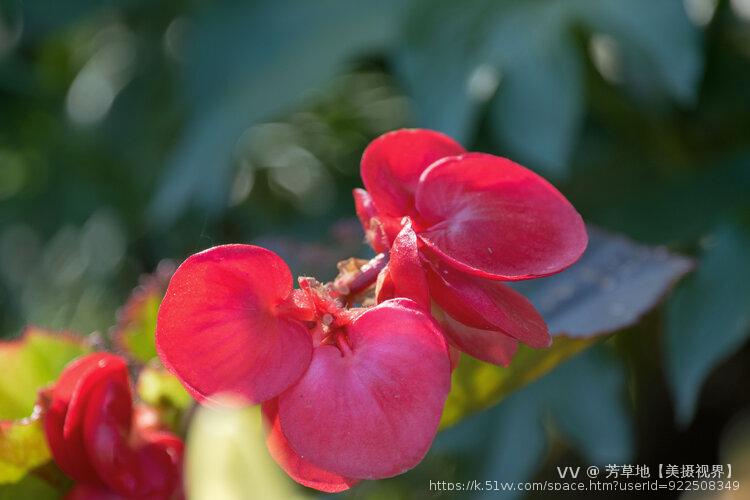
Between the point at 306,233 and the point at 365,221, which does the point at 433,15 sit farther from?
the point at 365,221

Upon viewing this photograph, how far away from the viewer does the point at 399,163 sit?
290mm

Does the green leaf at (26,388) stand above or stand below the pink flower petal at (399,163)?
below

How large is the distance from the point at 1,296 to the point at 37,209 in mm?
114

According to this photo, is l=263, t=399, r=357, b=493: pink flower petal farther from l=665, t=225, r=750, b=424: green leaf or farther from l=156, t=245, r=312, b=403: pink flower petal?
l=665, t=225, r=750, b=424: green leaf

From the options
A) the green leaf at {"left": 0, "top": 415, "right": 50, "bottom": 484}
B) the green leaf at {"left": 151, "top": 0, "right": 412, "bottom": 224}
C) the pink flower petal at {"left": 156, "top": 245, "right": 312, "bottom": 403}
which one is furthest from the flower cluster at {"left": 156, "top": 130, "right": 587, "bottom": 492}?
the green leaf at {"left": 151, "top": 0, "right": 412, "bottom": 224}

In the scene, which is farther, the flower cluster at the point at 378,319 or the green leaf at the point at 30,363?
the green leaf at the point at 30,363

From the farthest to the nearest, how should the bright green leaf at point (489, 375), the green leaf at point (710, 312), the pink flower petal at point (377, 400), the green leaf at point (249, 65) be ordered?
the green leaf at point (249, 65), the green leaf at point (710, 312), the bright green leaf at point (489, 375), the pink flower petal at point (377, 400)

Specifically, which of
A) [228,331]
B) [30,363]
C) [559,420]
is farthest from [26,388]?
[559,420]

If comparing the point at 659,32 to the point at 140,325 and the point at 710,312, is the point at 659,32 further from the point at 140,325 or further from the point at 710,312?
the point at 140,325

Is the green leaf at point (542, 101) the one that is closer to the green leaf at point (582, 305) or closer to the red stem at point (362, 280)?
the green leaf at point (582, 305)

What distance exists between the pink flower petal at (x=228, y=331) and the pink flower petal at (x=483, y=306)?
42mm

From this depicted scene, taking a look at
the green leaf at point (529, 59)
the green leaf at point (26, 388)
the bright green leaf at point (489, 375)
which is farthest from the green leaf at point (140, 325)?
the green leaf at point (529, 59)

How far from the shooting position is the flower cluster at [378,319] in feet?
0.72

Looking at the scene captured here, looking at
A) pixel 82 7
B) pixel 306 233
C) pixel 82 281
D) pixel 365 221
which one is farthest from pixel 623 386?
pixel 82 7
